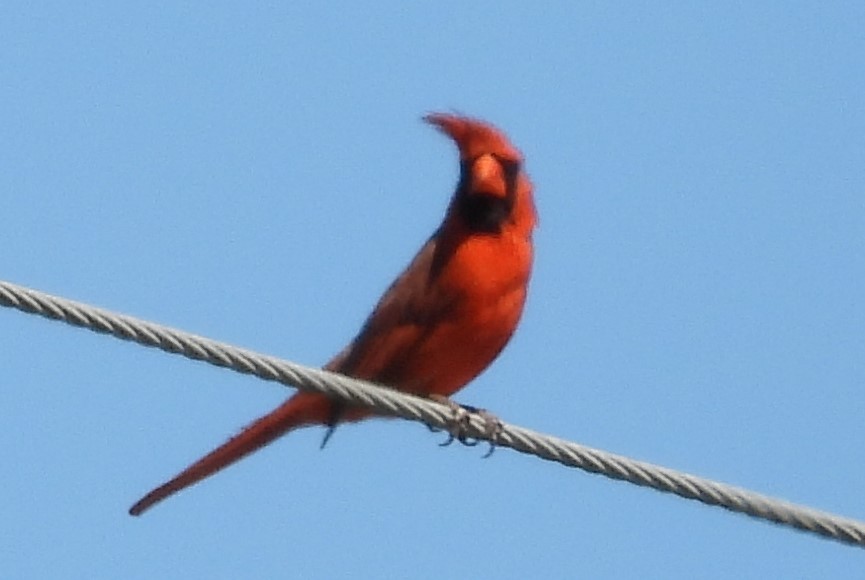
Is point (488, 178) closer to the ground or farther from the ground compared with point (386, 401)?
farther from the ground

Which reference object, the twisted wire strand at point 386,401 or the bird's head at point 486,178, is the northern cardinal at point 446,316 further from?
the twisted wire strand at point 386,401

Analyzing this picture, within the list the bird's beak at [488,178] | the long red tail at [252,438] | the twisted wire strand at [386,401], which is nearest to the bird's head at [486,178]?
the bird's beak at [488,178]

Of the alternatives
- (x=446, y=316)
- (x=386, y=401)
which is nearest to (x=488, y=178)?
(x=446, y=316)

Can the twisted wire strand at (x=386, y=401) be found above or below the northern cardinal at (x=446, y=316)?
below

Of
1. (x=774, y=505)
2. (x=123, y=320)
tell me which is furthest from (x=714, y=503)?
(x=123, y=320)

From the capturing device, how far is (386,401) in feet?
14.0

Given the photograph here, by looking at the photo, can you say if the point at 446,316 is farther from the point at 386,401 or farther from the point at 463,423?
the point at 386,401

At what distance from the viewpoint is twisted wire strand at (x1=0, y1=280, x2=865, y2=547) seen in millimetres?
3877

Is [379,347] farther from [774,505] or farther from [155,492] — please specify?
[774,505]

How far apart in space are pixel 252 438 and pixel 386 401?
150 centimetres

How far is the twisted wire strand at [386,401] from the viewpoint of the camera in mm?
3877

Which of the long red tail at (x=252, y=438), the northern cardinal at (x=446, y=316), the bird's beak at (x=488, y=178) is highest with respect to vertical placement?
the bird's beak at (x=488, y=178)

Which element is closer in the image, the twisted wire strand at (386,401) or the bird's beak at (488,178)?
the twisted wire strand at (386,401)

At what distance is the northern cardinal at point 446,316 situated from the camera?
18.5ft
